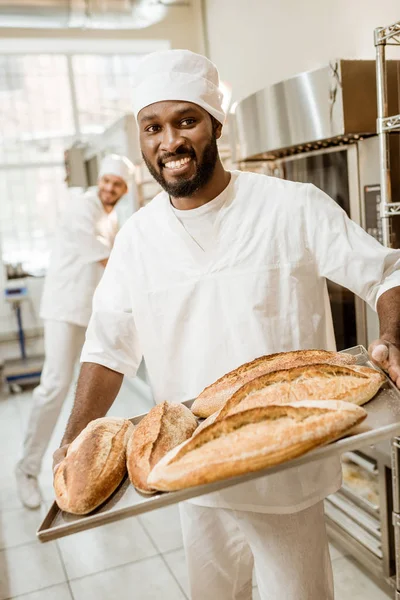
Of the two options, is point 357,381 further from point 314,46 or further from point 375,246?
point 314,46

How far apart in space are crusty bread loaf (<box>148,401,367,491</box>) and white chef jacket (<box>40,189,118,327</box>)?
243 cm

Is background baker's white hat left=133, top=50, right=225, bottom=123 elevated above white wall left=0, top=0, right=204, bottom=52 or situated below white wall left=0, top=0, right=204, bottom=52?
below

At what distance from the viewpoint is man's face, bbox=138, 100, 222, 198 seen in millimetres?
1317

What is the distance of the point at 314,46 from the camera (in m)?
2.95

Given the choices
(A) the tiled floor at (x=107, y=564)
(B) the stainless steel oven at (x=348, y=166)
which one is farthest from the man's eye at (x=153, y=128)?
(A) the tiled floor at (x=107, y=564)

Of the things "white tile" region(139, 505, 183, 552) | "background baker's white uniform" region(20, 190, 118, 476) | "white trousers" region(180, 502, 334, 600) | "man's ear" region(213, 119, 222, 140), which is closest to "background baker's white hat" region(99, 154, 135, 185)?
"background baker's white uniform" region(20, 190, 118, 476)

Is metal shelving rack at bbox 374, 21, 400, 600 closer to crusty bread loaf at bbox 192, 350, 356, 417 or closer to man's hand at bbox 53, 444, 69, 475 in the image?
crusty bread loaf at bbox 192, 350, 356, 417

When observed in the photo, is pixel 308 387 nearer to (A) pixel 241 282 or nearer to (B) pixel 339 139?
(A) pixel 241 282

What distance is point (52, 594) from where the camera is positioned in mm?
2197

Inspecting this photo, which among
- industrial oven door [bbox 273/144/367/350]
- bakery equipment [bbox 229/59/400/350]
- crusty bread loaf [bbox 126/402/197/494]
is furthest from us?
industrial oven door [bbox 273/144/367/350]

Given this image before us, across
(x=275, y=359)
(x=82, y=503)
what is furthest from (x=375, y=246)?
(x=82, y=503)

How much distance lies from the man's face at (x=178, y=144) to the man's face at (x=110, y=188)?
209 cm

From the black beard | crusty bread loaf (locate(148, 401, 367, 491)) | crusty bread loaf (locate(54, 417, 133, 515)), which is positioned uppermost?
the black beard

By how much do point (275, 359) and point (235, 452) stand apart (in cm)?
34
